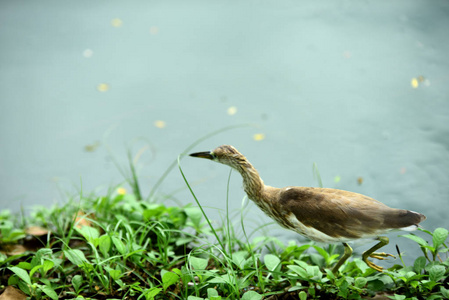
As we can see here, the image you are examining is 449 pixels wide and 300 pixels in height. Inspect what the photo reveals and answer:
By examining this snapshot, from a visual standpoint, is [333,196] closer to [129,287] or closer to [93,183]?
[129,287]

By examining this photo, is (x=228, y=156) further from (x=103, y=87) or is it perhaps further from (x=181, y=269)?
(x=103, y=87)

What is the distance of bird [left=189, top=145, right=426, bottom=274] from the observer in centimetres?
208

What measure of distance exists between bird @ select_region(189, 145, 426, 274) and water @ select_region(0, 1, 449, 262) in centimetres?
99

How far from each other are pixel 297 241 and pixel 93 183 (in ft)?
5.77

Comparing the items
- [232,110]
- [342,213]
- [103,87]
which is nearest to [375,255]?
[342,213]

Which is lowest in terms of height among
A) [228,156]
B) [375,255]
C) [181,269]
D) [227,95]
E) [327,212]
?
[181,269]

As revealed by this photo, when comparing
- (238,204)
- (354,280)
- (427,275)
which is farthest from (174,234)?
(427,275)

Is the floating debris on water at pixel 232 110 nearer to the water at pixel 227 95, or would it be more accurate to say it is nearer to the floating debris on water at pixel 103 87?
the water at pixel 227 95

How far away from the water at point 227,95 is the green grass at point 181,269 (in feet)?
1.88

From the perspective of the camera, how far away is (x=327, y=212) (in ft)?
7.12

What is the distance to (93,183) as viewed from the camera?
392 cm

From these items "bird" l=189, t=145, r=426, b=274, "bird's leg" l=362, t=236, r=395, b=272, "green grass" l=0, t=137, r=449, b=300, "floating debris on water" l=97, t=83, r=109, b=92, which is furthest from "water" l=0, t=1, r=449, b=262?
"bird" l=189, t=145, r=426, b=274

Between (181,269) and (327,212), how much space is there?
0.84m

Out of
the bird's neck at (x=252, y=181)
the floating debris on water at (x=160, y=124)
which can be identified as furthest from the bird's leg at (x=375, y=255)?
the floating debris on water at (x=160, y=124)
